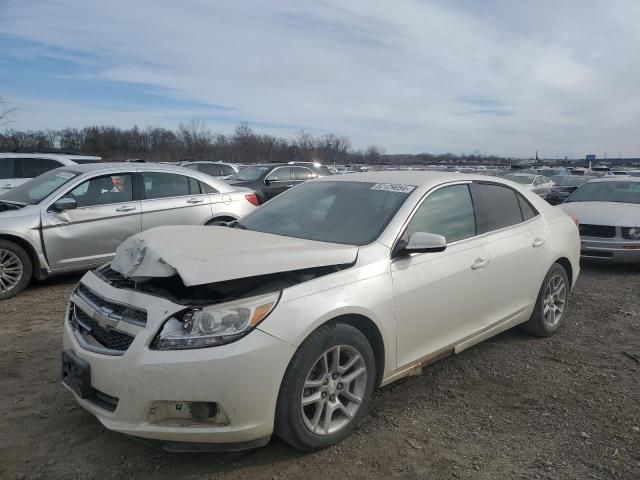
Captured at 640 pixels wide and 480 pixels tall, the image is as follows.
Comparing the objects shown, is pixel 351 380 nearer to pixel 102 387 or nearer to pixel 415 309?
pixel 415 309

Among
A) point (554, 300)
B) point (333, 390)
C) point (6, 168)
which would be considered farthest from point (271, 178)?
point (333, 390)

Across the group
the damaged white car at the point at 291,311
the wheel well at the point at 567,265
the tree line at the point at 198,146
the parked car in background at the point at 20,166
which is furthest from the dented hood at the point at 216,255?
the tree line at the point at 198,146

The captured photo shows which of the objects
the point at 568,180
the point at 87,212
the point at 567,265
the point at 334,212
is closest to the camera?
the point at 334,212

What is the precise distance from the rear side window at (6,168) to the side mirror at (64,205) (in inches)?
218

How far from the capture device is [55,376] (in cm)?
386

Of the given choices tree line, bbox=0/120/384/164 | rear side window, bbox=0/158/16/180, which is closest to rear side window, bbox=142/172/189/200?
rear side window, bbox=0/158/16/180

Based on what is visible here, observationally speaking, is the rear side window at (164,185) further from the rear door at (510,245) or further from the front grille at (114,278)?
the rear door at (510,245)

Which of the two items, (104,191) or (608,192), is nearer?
(104,191)

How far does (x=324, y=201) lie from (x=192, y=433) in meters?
2.11

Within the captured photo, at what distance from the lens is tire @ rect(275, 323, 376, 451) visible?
2719 millimetres

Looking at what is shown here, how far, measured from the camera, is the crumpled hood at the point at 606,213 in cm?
799

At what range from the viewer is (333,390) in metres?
2.97

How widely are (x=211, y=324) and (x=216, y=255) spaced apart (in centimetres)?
46

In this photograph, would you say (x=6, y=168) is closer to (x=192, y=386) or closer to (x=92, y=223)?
(x=92, y=223)
